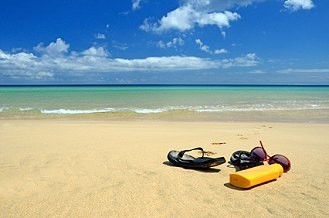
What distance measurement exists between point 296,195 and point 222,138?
4.45 metres

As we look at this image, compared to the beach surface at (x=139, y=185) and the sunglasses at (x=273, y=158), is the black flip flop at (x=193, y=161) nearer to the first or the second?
the beach surface at (x=139, y=185)

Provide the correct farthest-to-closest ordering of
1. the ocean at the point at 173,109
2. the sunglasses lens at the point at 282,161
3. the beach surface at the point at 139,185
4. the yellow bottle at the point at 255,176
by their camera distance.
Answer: the ocean at the point at 173,109 < the sunglasses lens at the point at 282,161 < the yellow bottle at the point at 255,176 < the beach surface at the point at 139,185

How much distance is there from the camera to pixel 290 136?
895 cm

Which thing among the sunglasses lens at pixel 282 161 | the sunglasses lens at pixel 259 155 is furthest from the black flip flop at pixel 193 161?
the sunglasses lens at pixel 282 161

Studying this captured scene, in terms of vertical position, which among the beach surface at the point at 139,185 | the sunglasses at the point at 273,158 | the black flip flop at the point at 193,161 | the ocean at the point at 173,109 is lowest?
the ocean at the point at 173,109

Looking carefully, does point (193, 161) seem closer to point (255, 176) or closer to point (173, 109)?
point (255, 176)

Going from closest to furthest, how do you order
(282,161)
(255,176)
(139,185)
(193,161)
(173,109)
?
(255,176), (139,185), (282,161), (193,161), (173,109)

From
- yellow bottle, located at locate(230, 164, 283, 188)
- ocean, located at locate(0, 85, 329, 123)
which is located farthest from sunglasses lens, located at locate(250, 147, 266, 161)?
ocean, located at locate(0, 85, 329, 123)

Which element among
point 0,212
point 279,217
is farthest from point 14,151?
point 279,217

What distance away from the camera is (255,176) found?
13.7 feet

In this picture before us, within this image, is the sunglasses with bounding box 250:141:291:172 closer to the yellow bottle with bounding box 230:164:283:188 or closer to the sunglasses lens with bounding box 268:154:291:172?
the sunglasses lens with bounding box 268:154:291:172

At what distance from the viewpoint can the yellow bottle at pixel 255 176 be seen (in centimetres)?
409

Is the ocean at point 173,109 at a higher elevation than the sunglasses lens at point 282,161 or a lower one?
lower

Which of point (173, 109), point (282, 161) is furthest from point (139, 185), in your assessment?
point (173, 109)
